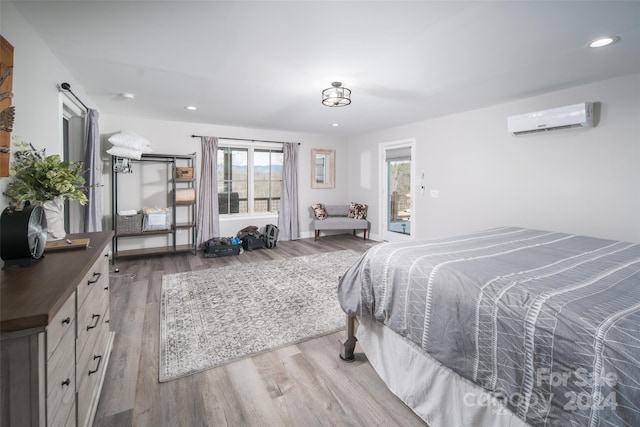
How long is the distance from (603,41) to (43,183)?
3.93 metres

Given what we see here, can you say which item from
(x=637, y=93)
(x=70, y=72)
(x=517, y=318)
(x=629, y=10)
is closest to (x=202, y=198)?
(x=70, y=72)

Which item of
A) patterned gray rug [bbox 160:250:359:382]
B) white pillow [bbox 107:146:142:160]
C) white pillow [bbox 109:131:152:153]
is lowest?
patterned gray rug [bbox 160:250:359:382]

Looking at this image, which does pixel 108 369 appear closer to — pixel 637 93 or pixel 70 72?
pixel 70 72

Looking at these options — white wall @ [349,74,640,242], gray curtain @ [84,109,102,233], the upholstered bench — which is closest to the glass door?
white wall @ [349,74,640,242]

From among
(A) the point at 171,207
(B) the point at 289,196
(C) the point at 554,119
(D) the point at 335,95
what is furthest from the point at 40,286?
(B) the point at 289,196

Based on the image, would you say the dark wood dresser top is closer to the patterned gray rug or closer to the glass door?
the patterned gray rug

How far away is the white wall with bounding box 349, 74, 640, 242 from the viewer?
2.97 metres

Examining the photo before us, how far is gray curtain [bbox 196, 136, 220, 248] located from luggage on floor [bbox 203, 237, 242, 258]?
24 centimetres

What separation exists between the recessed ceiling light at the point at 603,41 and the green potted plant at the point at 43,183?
3.78 metres

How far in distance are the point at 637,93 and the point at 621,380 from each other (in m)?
3.41

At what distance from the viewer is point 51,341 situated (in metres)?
0.98

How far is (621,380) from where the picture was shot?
879mm

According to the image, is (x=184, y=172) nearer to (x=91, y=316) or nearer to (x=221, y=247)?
(x=221, y=247)

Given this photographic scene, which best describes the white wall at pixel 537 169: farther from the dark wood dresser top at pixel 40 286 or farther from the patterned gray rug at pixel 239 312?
the dark wood dresser top at pixel 40 286
